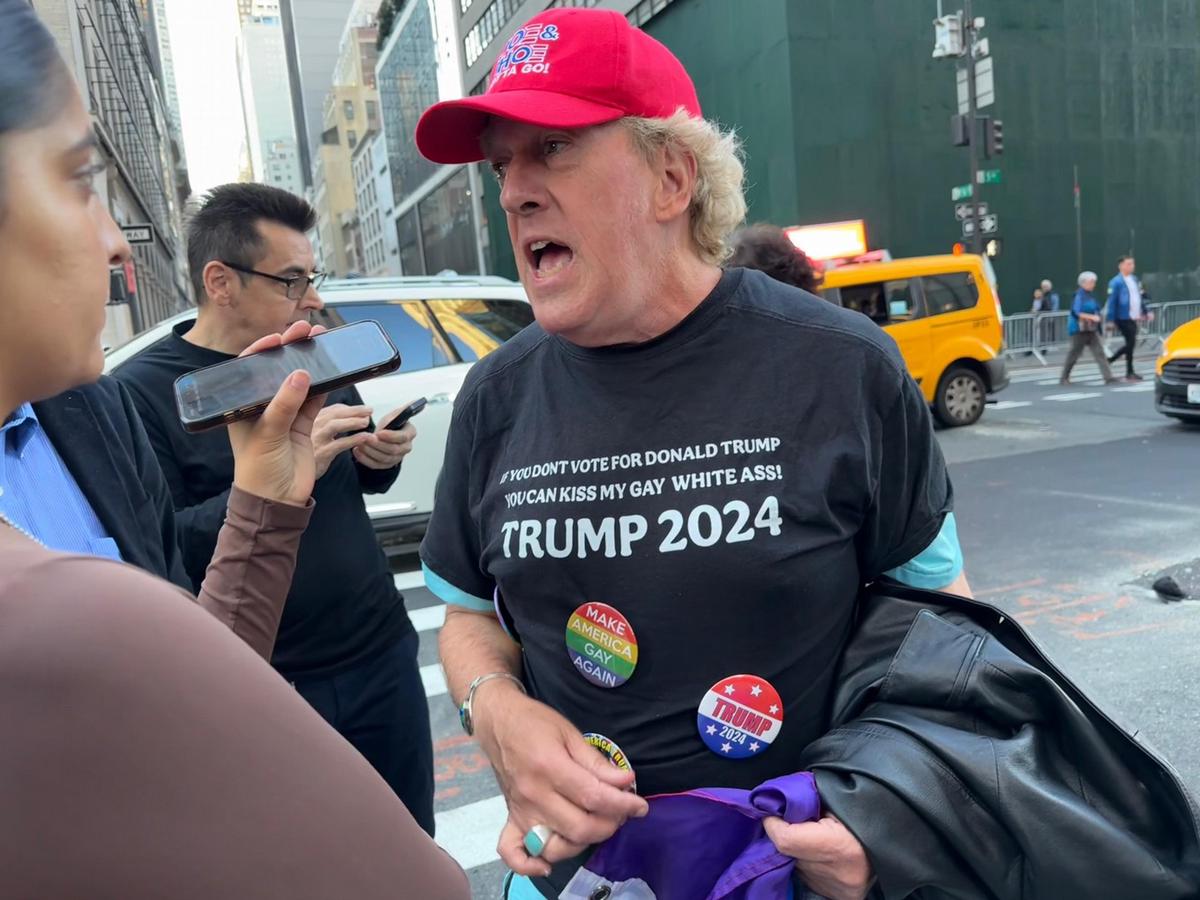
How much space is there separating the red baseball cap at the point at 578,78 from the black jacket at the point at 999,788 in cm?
96

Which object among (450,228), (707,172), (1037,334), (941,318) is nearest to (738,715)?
(707,172)

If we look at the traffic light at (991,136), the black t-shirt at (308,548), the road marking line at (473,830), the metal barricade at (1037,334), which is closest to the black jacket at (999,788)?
the black t-shirt at (308,548)

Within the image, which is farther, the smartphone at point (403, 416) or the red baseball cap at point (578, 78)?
the smartphone at point (403, 416)

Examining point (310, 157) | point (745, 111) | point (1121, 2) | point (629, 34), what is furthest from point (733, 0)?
point (310, 157)

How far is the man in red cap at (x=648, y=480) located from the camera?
4.44 ft

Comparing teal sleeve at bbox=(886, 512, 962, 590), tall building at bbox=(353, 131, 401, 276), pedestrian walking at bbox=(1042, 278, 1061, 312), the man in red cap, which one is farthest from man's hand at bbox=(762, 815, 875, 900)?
tall building at bbox=(353, 131, 401, 276)

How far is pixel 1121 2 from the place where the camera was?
23172 mm

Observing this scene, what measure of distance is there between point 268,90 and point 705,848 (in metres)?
179

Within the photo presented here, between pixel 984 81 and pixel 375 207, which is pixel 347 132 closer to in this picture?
pixel 375 207

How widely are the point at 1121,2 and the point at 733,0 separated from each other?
10.3 metres

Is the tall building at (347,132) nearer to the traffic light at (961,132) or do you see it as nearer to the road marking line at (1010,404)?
the traffic light at (961,132)

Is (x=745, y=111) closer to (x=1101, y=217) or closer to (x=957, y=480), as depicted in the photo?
(x=1101, y=217)

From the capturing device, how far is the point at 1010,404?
1329cm

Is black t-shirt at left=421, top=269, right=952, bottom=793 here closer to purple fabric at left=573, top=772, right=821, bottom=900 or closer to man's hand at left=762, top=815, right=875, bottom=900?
purple fabric at left=573, top=772, right=821, bottom=900
